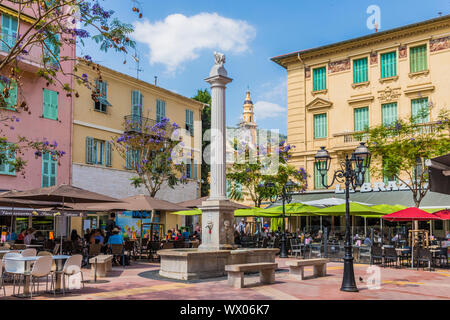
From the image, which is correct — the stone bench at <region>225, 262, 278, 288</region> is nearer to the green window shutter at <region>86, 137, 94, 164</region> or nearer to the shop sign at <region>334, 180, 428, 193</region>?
the shop sign at <region>334, 180, 428, 193</region>

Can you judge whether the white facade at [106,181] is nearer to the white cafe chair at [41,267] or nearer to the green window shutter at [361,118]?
the green window shutter at [361,118]

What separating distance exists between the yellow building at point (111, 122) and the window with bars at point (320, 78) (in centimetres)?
907

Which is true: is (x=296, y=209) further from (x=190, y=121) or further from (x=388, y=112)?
(x=190, y=121)

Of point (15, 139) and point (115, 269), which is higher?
point (15, 139)

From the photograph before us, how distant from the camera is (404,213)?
16.2 metres

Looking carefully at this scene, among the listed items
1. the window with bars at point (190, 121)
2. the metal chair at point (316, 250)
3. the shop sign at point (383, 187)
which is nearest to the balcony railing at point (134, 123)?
the window with bars at point (190, 121)

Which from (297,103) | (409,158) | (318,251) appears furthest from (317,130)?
(318,251)

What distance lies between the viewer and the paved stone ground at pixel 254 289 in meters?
9.58

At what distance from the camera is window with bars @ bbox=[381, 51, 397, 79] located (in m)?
27.3

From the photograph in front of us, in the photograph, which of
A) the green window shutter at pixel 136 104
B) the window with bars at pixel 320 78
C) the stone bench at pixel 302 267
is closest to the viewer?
the stone bench at pixel 302 267

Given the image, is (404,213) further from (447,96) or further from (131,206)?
(447,96)

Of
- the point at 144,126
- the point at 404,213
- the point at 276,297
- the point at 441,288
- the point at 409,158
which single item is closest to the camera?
the point at 276,297

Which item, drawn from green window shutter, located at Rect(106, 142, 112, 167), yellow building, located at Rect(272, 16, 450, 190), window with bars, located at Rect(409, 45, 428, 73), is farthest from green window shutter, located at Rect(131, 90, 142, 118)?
window with bars, located at Rect(409, 45, 428, 73)

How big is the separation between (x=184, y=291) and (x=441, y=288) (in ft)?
20.8
